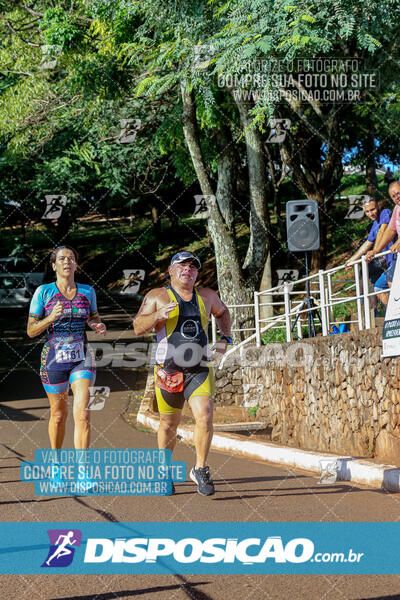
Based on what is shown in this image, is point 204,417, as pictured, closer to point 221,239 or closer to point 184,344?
point 184,344

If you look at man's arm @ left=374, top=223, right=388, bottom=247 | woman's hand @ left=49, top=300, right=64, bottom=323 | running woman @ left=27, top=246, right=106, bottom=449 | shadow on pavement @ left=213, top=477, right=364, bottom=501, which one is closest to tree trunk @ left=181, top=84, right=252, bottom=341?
man's arm @ left=374, top=223, right=388, bottom=247

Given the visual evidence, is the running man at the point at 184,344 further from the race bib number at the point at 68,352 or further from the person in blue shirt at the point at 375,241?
the person in blue shirt at the point at 375,241

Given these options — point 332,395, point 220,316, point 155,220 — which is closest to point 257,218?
point 332,395

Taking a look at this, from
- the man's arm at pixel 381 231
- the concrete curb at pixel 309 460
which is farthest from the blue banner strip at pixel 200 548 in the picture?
the man's arm at pixel 381 231

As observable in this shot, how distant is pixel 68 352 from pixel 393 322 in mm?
2980

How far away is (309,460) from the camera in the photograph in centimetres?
839

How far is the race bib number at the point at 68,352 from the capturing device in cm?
676

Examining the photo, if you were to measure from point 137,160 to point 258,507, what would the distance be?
1091 inches

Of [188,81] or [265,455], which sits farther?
[188,81]

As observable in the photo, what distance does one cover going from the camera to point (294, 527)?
17.9 ft

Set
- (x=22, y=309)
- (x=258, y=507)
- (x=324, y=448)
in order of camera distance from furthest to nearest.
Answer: (x=22, y=309), (x=324, y=448), (x=258, y=507)

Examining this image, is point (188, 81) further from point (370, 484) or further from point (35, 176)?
point (35, 176)

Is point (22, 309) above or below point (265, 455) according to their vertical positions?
above

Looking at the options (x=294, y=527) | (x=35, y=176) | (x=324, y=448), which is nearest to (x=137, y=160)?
(x=35, y=176)
